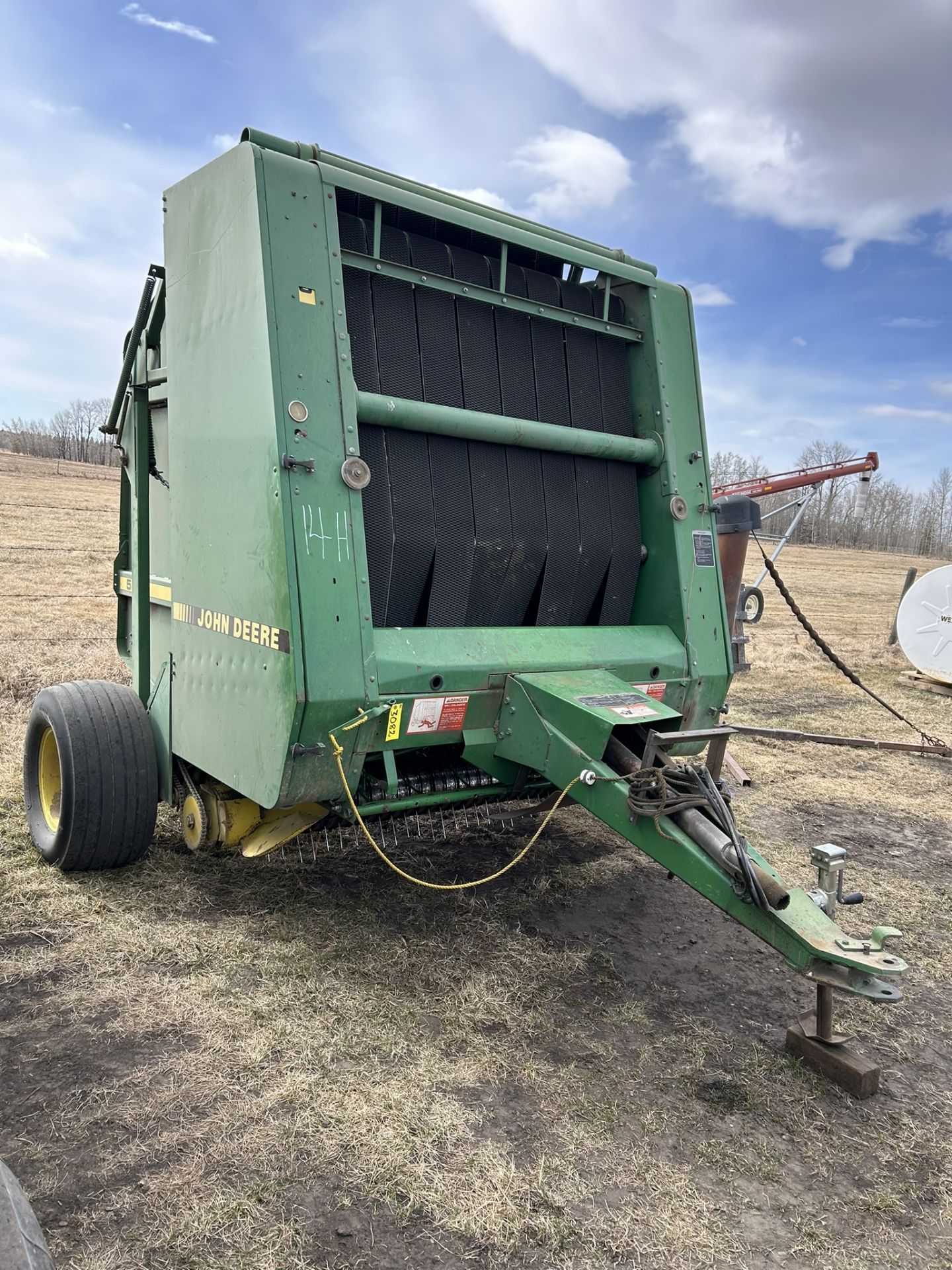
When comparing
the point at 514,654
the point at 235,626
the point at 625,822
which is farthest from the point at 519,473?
the point at 625,822

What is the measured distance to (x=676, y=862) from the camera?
2914 mm

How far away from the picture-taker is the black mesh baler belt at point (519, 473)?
386 centimetres

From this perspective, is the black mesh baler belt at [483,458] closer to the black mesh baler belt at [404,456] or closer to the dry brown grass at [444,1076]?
the black mesh baler belt at [404,456]

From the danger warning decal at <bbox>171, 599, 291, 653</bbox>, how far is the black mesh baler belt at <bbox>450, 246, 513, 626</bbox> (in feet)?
3.04

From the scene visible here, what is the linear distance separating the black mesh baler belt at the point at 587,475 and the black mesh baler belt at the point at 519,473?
0.69ft

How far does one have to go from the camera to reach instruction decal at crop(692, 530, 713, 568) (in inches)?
163

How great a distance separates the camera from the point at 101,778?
3.98 metres

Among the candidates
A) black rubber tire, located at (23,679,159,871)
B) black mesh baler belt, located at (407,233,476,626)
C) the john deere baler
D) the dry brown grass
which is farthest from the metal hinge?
the dry brown grass

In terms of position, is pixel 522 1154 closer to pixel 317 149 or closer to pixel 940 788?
pixel 317 149

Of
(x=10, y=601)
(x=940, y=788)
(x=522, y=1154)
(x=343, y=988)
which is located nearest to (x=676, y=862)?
(x=522, y=1154)

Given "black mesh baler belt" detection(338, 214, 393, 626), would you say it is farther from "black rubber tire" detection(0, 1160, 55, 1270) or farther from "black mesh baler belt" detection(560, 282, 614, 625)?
"black rubber tire" detection(0, 1160, 55, 1270)

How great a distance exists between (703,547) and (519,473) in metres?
0.96

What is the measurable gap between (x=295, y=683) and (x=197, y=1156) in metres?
1.38

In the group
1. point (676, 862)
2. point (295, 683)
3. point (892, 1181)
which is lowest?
point (892, 1181)
